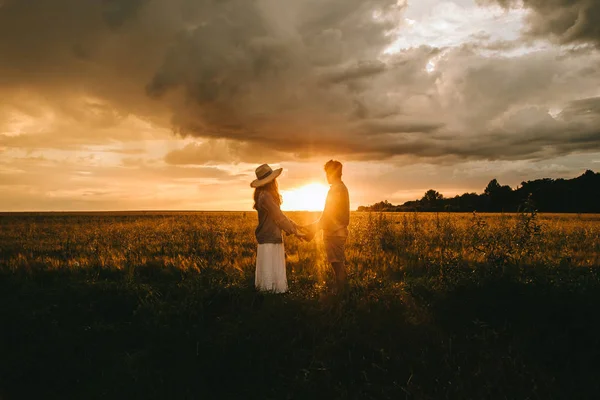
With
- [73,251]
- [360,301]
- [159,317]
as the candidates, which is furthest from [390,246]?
[73,251]

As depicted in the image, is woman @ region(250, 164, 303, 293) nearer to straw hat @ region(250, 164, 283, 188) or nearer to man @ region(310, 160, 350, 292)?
straw hat @ region(250, 164, 283, 188)

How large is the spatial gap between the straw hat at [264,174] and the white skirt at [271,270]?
1260 millimetres

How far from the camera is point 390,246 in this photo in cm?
1365

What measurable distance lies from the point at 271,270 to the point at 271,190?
1.61m

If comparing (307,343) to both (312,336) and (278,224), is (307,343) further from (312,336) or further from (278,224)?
(278,224)

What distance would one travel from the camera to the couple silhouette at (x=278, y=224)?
7969 millimetres

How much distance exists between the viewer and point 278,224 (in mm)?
8078

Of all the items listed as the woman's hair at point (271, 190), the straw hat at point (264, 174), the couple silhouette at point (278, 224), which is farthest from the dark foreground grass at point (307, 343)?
the straw hat at point (264, 174)

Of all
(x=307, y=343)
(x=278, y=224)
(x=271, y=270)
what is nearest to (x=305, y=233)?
(x=278, y=224)

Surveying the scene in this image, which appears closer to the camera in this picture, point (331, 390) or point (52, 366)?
point (331, 390)

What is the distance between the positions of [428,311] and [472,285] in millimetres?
1304

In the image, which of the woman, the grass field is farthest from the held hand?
the grass field

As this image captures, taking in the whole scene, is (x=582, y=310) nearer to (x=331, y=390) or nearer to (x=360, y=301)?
(x=360, y=301)

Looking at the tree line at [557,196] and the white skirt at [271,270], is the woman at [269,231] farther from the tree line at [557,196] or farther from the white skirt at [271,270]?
the tree line at [557,196]
